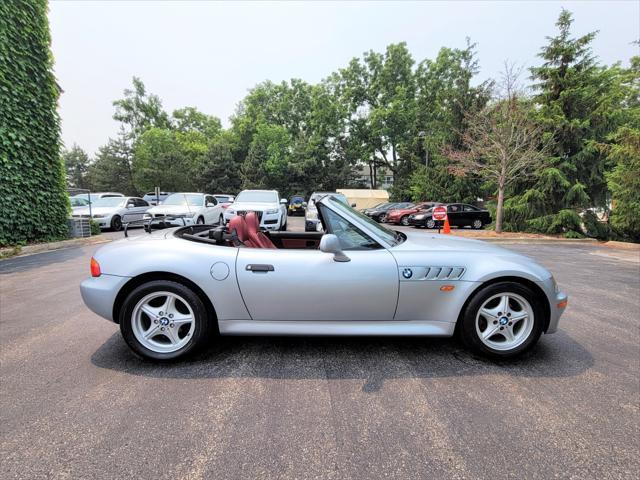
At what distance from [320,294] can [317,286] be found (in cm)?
7

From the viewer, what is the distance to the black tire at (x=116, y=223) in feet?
46.9

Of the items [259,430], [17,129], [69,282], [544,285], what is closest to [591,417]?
[544,285]

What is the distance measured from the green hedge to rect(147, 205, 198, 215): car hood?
9.31 ft

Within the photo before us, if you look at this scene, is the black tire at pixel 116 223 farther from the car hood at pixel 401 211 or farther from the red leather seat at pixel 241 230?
the car hood at pixel 401 211

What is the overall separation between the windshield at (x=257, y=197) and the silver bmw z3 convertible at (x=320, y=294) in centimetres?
976

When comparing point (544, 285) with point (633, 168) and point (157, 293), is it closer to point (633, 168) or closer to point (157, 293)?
point (157, 293)

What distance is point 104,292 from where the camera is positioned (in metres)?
2.85

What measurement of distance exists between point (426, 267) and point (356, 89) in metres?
43.3

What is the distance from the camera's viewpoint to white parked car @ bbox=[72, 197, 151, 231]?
45.6 ft

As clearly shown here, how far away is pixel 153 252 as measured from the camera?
9.52ft

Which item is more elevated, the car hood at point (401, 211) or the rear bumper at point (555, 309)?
the car hood at point (401, 211)

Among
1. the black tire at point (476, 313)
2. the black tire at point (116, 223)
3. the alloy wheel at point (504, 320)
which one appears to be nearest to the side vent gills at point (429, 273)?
the black tire at point (476, 313)

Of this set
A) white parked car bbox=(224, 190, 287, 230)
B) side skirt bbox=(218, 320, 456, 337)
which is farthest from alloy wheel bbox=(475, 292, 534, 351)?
Result: white parked car bbox=(224, 190, 287, 230)

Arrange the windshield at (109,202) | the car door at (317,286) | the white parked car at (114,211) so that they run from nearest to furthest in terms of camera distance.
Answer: the car door at (317,286) < the white parked car at (114,211) < the windshield at (109,202)
